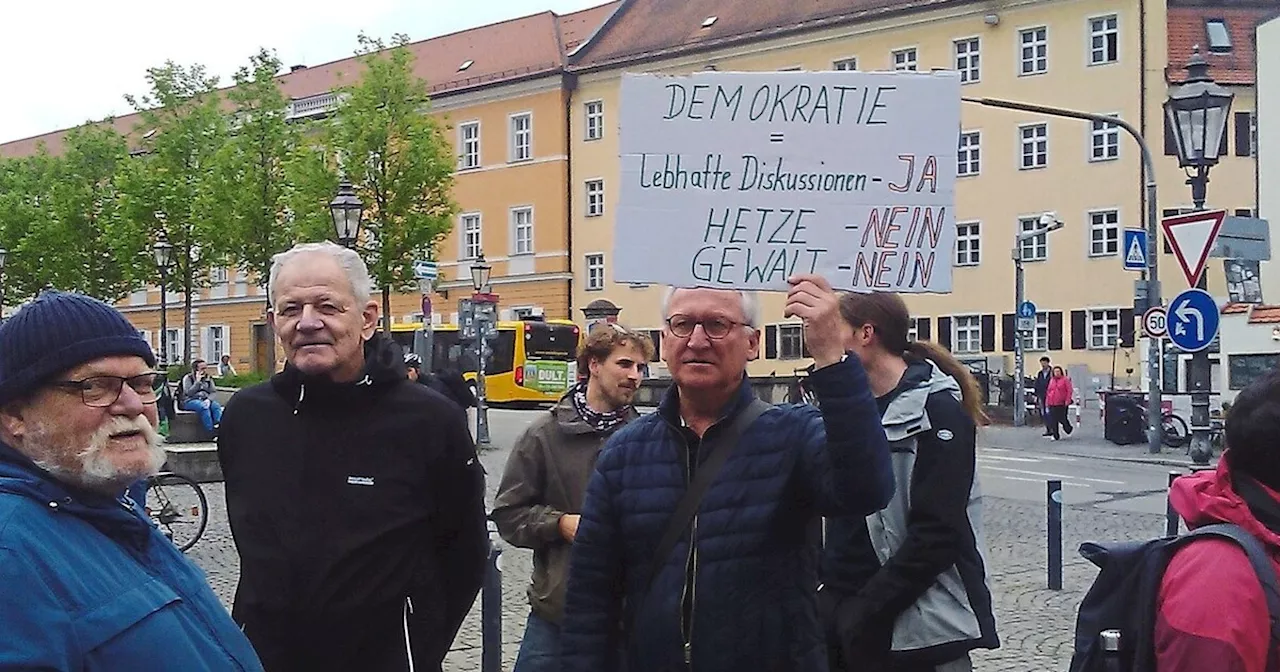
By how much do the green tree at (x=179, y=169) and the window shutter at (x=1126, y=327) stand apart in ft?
92.4

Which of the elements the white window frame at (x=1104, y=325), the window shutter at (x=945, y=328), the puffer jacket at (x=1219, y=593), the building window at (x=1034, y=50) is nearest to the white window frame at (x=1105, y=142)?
the building window at (x=1034, y=50)

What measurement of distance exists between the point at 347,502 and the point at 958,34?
1716 inches

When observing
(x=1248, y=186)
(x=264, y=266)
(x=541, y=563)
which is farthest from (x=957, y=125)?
(x=1248, y=186)

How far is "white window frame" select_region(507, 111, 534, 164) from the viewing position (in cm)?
5588

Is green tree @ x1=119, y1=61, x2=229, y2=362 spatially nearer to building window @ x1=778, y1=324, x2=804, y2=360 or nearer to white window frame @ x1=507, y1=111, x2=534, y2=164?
white window frame @ x1=507, y1=111, x2=534, y2=164

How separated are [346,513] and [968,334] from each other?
42261 mm

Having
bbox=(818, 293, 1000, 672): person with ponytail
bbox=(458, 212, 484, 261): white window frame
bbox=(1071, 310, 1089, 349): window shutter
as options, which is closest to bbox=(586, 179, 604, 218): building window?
bbox=(458, 212, 484, 261): white window frame

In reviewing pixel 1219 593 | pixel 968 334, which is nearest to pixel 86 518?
pixel 1219 593

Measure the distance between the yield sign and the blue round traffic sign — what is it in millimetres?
208

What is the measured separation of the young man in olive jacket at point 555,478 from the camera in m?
4.71

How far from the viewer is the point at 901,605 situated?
3814mm

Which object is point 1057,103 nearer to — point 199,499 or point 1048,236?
point 1048,236

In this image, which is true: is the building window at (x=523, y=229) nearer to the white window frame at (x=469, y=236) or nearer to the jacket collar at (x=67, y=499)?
the white window frame at (x=469, y=236)

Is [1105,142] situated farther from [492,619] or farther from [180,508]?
[492,619]
